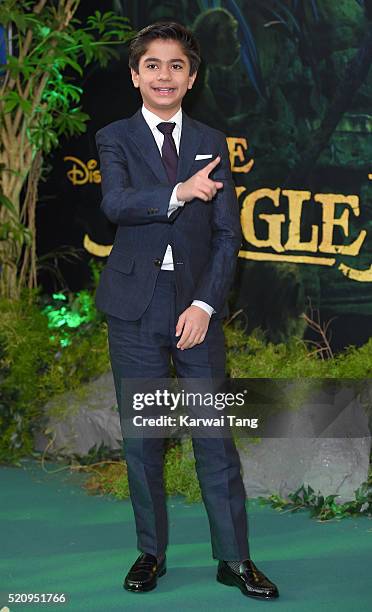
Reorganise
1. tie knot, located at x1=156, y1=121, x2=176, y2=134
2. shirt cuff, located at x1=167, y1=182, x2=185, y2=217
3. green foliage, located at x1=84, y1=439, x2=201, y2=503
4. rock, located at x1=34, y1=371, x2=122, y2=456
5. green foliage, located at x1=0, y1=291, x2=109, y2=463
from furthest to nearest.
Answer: green foliage, located at x1=0, y1=291, x2=109, y2=463, rock, located at x1=34, y1=371, x2=122, y2=456, green foliage, located at x1=84, y1=439, x2=201, y2=503, tie knot, located at x1=156, y1=121, x2=176, y2=134, shirt cuff, located at x1=167, y1=182, x2=185, y2=217

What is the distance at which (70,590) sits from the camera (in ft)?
12.7

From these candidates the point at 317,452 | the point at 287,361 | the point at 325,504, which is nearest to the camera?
the point at 325,504

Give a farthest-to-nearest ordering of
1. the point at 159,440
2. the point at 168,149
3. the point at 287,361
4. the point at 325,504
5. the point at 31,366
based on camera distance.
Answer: the point at 31,366
the point at 287,361
the point at 325,504
the point at 159,440
the point at 168,149

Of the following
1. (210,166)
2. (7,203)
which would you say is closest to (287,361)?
(7,203)

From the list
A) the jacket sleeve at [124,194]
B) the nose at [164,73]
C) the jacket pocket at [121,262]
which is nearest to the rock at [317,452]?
the jacket pocket at [121,262]

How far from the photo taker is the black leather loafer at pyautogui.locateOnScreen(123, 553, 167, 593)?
377cm

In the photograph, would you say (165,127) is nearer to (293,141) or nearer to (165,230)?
(165,230)

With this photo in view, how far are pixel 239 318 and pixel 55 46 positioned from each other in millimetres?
1787

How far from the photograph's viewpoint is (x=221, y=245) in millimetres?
3650

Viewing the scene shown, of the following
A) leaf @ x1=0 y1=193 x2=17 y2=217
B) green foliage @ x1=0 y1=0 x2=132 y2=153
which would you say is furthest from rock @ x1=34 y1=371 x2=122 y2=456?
green foliage @ x1=0 y1=0 x2=132 y2=153

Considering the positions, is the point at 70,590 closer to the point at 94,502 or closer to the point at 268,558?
the point at 268,558

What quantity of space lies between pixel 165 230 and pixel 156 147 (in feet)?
0.93

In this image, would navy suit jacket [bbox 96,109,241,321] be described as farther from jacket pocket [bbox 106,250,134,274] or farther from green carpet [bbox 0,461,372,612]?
green carpet [bbox 0,461,372,612]

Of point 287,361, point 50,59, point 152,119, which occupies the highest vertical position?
point 50,59
